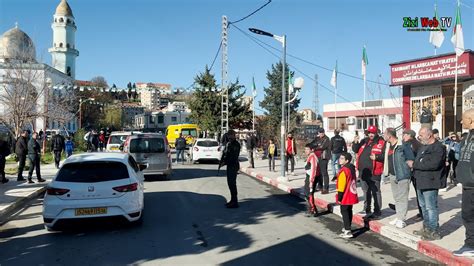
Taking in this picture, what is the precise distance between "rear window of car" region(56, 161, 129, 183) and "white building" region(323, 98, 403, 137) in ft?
85.9

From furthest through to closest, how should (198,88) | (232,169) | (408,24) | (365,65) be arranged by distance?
(198,88) < (365,65) < (408,24) < (232,169)

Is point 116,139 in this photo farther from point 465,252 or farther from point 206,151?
point 465,252

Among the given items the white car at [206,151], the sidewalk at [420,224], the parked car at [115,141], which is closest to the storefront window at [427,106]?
the sidewalk at [420,224]

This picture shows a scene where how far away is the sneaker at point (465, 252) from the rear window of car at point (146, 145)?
10.9 metres

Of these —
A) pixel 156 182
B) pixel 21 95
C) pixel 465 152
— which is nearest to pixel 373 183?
pixel 465 152

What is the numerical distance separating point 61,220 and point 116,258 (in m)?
1.83

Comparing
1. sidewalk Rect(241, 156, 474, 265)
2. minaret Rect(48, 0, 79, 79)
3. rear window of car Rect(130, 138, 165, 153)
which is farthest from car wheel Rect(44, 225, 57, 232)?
minaret Rect(48, 0, 79, 79)

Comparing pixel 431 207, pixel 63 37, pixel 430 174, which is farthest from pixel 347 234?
pixel 63 37

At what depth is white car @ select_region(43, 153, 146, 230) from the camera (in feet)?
23.8

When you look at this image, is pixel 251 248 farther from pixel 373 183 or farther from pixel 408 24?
pixel 408 24

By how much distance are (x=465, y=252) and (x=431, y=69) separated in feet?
53.9

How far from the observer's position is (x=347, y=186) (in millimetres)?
7277

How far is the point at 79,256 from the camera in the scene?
241 inches

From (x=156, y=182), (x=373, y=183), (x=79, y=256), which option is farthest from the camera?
(x=156, y=182)
